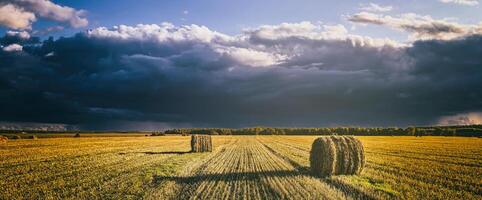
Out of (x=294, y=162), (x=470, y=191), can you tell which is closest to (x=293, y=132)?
(x=294, y=162)

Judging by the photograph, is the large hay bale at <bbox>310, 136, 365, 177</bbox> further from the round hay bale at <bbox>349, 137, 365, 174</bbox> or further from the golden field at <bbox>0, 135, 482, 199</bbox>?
the golden field at <bbox>0, 135, 482, 199</bbox>

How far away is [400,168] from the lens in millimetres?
17234

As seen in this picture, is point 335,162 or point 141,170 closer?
point 335,162

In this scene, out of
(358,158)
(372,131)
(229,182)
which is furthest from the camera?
(372,131)

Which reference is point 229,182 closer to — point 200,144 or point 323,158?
point 323,158

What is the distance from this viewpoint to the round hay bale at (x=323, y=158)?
1523 cm

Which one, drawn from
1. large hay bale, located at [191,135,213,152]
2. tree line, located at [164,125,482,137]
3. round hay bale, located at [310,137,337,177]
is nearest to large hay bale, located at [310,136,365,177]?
round hay bale, located at [310,137,337,177]

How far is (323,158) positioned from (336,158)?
20.7 inches

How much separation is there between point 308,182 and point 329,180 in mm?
1181

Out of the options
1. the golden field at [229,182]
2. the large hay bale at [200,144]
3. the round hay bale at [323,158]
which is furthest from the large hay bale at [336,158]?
the large hay bale at [200,144]

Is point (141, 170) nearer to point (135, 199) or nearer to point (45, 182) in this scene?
point (45, 182)

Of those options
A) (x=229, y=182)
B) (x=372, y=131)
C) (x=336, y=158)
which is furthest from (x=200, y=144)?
(x=372, y=131)

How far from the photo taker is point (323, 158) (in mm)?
15359

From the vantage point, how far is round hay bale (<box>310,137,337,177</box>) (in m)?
15.2
